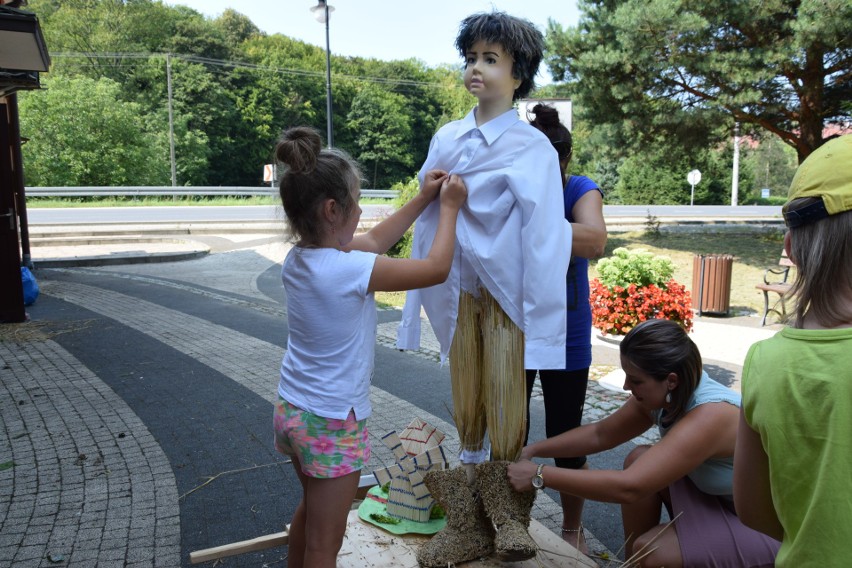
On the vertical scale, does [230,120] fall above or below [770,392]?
above

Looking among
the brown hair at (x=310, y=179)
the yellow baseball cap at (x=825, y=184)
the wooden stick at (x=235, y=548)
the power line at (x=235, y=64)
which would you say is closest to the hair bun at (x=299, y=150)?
the brown hair at (x=310, y=179)

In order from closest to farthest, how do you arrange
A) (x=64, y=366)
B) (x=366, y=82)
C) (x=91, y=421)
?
(x=91, y=421) < (x=64, y=366) < (x=366, y=82)

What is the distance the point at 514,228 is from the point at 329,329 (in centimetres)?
71

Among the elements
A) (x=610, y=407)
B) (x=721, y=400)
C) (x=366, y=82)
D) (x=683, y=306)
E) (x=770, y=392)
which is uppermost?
(x=366, y=82)

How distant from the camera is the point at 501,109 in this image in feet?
7.75

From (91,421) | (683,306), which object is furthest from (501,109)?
(683,306)

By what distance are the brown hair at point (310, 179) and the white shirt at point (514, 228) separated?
1.43ft

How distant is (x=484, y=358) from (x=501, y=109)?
2.89 feet

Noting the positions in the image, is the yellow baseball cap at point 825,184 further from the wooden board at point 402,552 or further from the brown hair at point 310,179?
the wooden board at point 402,552

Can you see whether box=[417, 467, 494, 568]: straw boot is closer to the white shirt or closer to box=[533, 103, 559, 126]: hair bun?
the white shirt

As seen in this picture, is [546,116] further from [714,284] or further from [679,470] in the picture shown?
[714,284]

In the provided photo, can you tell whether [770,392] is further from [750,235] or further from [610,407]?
[750,235]

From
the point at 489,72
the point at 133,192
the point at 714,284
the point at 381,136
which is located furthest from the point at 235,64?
the point at 489,72

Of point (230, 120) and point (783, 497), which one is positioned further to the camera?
point (230, 120)
